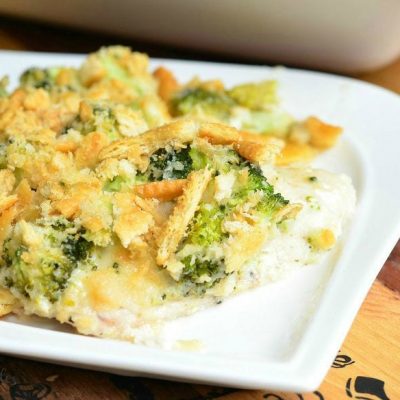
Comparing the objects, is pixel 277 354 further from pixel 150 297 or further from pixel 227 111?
pixel 227 111

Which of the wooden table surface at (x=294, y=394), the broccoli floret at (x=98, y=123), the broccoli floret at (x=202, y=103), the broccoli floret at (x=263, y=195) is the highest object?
the broccoli floret at (x=202, y=103)

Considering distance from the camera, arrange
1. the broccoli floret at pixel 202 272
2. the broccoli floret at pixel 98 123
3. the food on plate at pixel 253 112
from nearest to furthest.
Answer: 1. the broccoli floret at pixel 202 272
2. the broccoli floret at pixel 98 123
3. the food on plate at pixel 253 112

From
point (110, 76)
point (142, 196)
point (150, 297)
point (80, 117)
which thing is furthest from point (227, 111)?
point (150, 297)

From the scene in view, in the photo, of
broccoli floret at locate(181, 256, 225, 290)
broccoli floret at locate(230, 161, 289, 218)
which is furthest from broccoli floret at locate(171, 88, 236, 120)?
broccoli floret at locate(181, 256, 225, 290)

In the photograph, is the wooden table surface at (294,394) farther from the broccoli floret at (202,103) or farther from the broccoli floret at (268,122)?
the broccoli floret at (202,103)

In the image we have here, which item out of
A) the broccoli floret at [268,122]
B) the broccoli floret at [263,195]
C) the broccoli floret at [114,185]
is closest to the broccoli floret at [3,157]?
the broccoli floret at [114,185]

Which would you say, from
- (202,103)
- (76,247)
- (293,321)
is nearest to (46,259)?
(76,247)

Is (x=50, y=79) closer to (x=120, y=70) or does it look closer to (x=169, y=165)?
(x=120, y=70)
